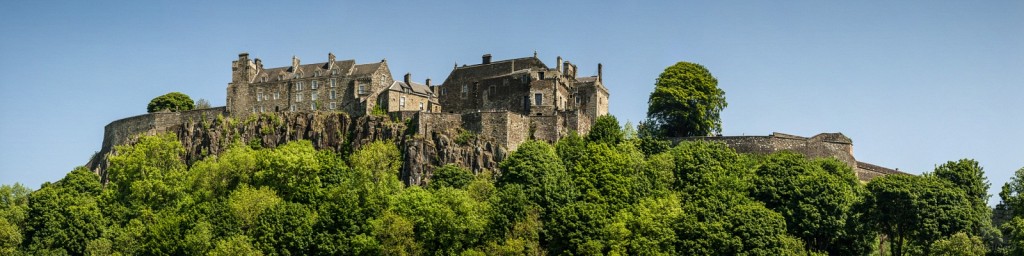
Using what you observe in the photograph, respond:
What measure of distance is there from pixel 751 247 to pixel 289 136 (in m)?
34.9

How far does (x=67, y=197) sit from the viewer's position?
73.1 metres

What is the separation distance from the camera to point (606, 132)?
76625 mm

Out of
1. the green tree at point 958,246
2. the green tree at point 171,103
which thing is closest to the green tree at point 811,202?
the green tree at point 958,246

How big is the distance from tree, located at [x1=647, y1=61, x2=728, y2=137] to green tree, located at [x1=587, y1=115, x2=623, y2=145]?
26.5 ft

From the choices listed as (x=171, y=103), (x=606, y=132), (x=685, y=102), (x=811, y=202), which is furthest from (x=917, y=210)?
(x=171, y=103)

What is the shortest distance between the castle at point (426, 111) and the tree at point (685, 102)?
4.23m

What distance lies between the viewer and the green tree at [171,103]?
351 ft

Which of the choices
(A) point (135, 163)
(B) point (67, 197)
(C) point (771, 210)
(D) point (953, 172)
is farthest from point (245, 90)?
(D) point (953, 172)

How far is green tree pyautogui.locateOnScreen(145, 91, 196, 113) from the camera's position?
351ft

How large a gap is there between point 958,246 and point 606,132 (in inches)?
1003

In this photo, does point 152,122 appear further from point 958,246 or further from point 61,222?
point 958,246

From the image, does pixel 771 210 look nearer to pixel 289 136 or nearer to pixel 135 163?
pixel 289 136

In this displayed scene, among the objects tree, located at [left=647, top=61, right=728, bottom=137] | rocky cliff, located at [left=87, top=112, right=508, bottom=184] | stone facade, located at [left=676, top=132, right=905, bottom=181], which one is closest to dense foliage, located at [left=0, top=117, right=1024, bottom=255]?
rocky cliff, located at [left=87, top=112, right=508, bottom=184]

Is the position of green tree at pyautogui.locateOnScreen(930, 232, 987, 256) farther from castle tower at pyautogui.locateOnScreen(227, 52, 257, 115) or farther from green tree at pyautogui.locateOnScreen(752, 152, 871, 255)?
castle tower at pyautogui.locateOnScreen(227, 52, 257, 115)
